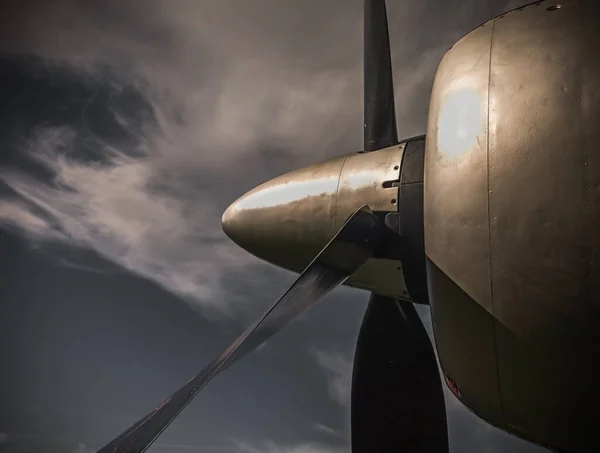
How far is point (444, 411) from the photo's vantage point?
12.6ft

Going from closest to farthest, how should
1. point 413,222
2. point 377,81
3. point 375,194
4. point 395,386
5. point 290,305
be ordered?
point 290,305, point 413,222, point 375,194, point 395,386, point 377,81

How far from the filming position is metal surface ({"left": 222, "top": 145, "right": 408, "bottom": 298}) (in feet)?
10.8

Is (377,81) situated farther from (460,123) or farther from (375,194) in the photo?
(460,123)

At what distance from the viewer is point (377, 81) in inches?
169

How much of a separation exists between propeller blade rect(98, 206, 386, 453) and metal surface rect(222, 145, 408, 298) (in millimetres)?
208

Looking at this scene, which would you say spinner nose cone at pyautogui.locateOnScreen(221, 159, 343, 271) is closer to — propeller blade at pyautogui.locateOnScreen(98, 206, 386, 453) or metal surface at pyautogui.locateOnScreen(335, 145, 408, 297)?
metal surface at pyautogui.locateOnScreen(335, 145, 408, 297)

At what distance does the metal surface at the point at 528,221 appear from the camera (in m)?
1.79

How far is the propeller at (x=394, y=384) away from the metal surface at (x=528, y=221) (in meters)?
1.60

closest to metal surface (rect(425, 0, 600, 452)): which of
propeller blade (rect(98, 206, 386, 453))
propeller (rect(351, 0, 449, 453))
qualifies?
propeller blade (rect(98, 206, 386, 453))

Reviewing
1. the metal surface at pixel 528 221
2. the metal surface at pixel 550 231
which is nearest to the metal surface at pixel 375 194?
the metal surface at pixel 528 221

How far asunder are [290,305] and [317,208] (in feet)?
3.65

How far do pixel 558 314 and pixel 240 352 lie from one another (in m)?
1.69

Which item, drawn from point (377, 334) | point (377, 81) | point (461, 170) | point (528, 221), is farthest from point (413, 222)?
point (377, 81)

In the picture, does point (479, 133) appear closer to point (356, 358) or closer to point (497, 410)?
point (497, 410)
